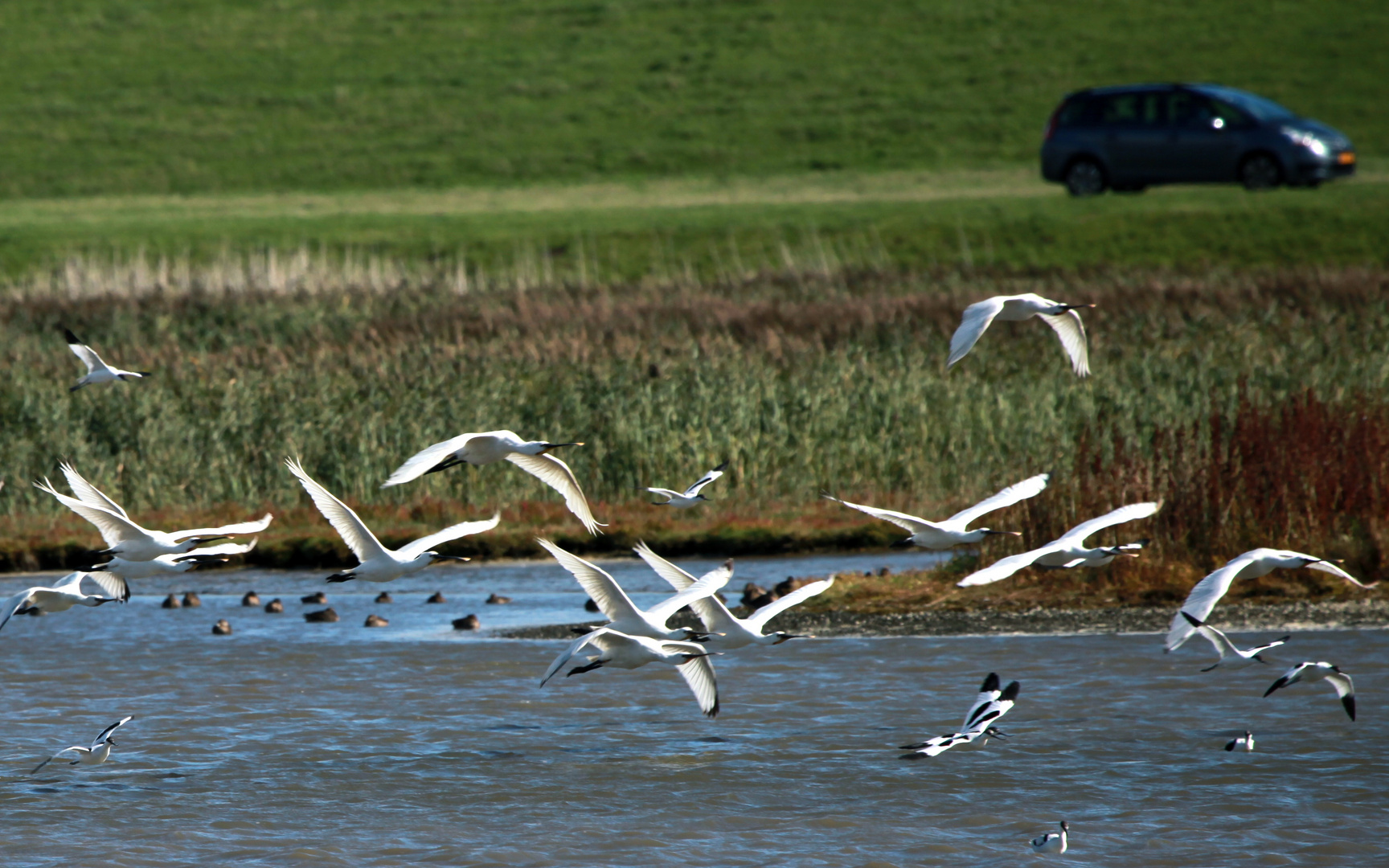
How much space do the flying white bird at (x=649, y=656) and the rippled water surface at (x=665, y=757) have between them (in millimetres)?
431

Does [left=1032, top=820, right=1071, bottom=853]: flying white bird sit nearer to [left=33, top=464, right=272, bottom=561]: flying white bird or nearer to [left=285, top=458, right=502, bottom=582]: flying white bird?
[left=285, top=458, right=502, bottom=582]: flying white bird

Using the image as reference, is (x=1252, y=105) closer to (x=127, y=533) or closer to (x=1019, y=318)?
(x=1019, y=318)

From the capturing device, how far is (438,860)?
8.47m

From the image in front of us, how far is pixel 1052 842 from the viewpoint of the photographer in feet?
27.4

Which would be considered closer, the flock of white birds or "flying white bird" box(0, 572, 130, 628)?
the flock of white birds

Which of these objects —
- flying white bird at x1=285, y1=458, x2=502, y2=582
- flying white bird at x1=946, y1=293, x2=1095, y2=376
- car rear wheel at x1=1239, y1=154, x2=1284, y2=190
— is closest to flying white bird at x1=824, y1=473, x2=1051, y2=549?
flying white bird at x1=946, y1=293, x2=1095, y2=376

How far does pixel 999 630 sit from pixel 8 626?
25.6ft

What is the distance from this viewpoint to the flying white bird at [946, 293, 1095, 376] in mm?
10242

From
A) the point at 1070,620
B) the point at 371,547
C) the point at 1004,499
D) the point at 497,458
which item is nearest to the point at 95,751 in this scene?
the point at 371,547

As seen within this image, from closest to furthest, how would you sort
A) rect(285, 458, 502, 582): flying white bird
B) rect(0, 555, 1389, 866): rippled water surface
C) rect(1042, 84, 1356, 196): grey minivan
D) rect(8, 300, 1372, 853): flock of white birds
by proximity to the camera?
rect(0, 555, 1389, 866): rippled water surface
rect(8, 300, 1372, 853): flock of white birds
rect(285, 458, 502, 582): flying white bird
rect(1042, 84, 1356, 196): grey minivan

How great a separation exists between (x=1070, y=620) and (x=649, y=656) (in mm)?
5588

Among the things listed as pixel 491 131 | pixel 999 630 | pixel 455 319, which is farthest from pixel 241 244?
pixel 999 630

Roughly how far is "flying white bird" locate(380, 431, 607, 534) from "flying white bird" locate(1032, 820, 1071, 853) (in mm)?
2791

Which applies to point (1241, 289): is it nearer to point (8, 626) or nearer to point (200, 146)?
point (8, 626)
